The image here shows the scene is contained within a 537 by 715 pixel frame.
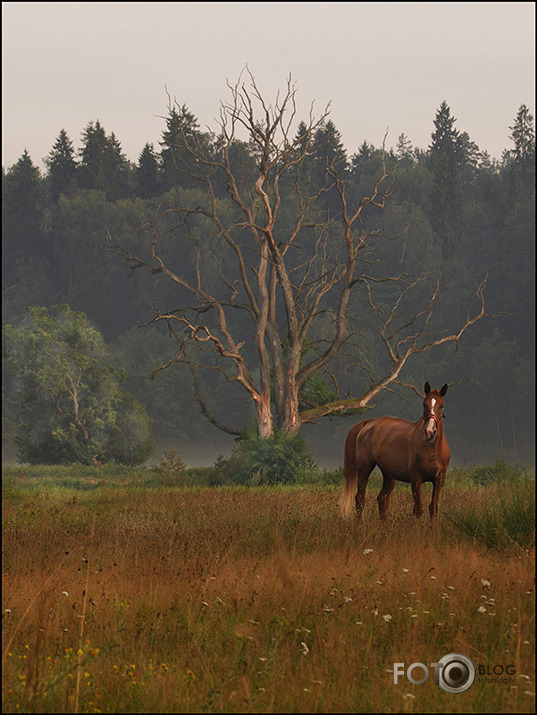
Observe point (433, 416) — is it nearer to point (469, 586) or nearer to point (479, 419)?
point (469, 586)

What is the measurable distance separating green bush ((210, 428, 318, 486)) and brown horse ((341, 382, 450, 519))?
464 inches

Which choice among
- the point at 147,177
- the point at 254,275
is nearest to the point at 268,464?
the point at 254,275

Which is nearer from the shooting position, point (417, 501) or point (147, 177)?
point (417, 501)

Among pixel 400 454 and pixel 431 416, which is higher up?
pixel 431 416

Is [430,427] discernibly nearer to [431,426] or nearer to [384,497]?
[431,426]

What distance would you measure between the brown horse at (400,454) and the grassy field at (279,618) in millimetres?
1165

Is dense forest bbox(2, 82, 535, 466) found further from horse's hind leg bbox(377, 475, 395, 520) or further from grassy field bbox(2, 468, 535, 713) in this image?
grassy field bbox(2, 468, 535, 713)

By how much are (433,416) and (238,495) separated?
9.00m

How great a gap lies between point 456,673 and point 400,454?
8.10 metres

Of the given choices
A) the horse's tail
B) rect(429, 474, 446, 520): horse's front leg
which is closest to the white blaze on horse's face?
rect(429, 474, 446, 520): horse's front leg

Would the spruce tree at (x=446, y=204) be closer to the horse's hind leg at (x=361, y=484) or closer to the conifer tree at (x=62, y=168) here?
the conifer tree at (x=62, y=168)

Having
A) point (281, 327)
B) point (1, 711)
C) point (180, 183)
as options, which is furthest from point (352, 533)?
point (180, 183)

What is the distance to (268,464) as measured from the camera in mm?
28094

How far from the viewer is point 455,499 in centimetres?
1587
